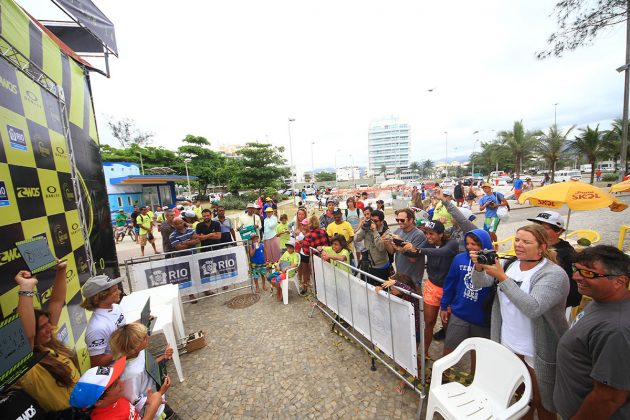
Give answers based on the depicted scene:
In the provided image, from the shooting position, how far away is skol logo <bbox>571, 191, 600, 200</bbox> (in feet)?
13.9

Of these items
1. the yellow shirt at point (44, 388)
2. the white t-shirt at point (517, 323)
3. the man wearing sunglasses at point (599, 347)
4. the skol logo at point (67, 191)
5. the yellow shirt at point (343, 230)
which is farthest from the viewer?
the yellow shirt at point (343, 230)

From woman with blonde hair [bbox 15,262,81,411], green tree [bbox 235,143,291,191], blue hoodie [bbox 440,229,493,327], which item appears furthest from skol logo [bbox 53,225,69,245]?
green tree [bbox 235,143,291,191]

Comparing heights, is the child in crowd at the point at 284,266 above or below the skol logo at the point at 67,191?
below

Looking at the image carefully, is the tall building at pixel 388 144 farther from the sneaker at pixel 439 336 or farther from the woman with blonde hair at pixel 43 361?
the woman with blonde hair at pixel 43 361

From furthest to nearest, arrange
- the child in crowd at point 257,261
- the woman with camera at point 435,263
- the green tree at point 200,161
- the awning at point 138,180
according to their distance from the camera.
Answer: the green tree at point 200,161, the awning at point 138,180, the child in crowd at point 257,261, the woman with camera at point 435,263

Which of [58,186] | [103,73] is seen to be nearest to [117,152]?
[103,73]

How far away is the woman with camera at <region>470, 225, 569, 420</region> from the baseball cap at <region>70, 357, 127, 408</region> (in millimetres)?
2783

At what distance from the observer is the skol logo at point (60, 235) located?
2711 mm

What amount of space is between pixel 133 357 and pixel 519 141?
37647 millimetres

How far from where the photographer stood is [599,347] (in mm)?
1415

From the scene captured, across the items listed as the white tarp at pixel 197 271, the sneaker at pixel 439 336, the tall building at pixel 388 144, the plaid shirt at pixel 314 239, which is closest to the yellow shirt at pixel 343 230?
the plaid shirt at pixel 314 239

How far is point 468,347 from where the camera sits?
7.91 ft

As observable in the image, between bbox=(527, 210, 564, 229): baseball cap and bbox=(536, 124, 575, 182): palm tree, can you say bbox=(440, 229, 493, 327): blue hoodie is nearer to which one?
bbox=(527, 210, 564, 229): baseball cap

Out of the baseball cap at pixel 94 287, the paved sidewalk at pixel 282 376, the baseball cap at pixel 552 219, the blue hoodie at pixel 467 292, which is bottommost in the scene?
the paved sidewalk at pixel 282 376
